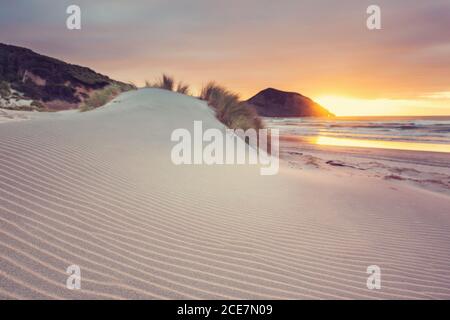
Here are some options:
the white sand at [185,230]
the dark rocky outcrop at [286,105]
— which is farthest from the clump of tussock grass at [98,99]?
the dark rocky outcrop at [286,105]

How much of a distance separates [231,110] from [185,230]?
10774 mm

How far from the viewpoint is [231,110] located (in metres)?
14.0

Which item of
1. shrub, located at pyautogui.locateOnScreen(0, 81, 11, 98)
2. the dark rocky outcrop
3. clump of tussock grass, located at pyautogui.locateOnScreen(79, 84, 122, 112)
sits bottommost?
clump of tussock grass, located at pyautogui.locateOnScreen(79, 84, 122, 112)

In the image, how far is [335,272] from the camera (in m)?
3.21

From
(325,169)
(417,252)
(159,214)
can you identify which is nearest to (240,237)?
(159,214)

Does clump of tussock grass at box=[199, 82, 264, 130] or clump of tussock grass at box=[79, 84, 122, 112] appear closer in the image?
clump of tussock grass at box=[199, 82, 264, 130]

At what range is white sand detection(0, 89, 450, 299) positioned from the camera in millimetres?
2654

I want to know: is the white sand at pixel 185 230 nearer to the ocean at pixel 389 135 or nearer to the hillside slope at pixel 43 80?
the ocean at pixel 389 135

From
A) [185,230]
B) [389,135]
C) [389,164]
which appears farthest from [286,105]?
[185,230]

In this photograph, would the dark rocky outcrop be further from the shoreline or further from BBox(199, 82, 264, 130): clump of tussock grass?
the shoreline

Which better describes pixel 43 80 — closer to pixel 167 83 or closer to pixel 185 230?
pixel 167 83

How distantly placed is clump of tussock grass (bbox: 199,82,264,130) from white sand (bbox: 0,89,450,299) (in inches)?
264

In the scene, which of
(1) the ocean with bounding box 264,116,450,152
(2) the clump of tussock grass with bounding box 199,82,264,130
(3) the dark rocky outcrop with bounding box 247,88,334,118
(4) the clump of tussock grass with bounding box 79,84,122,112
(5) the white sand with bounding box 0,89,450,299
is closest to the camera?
(5) the white sand with bounding box 0,89,450,299

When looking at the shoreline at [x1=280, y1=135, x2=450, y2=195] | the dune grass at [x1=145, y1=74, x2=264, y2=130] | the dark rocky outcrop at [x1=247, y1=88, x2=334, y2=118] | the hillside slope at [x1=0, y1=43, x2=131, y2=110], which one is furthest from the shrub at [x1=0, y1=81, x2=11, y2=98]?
the dark rocky outcrop at [x1=247, y1=88, x2=334, y2=118]
